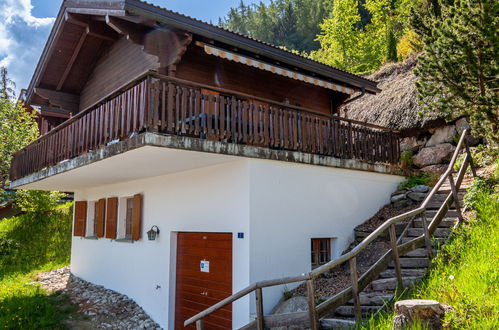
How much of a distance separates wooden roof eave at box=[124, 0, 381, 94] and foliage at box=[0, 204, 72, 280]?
41.5 feet

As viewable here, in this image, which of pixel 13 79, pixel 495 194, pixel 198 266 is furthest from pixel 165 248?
pixel 13 79

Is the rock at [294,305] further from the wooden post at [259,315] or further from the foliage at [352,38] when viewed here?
the foliage at [352,38]

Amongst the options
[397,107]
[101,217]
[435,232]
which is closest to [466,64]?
[435,232]

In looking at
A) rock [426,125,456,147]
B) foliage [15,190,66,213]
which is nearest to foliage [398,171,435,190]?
rock [426,125,456,147]

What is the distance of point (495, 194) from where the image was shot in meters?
8.34

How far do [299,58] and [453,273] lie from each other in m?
6.23

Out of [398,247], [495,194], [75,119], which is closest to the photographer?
[398,247]

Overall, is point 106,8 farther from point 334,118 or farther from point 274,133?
point 334,118

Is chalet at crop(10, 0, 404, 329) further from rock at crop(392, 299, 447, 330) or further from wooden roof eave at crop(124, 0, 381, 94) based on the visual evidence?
rock at crop(392, 299, 447, 330)

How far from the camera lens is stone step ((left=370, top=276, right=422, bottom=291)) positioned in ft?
20.8

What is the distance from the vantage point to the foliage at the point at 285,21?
53.1 m

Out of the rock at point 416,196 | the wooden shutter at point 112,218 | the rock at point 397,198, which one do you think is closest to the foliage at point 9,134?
the wooden shutter at point 112,218

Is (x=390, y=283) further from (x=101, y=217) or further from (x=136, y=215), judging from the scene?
(x=101, y=217)

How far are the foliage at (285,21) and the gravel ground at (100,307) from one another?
1653 inches
